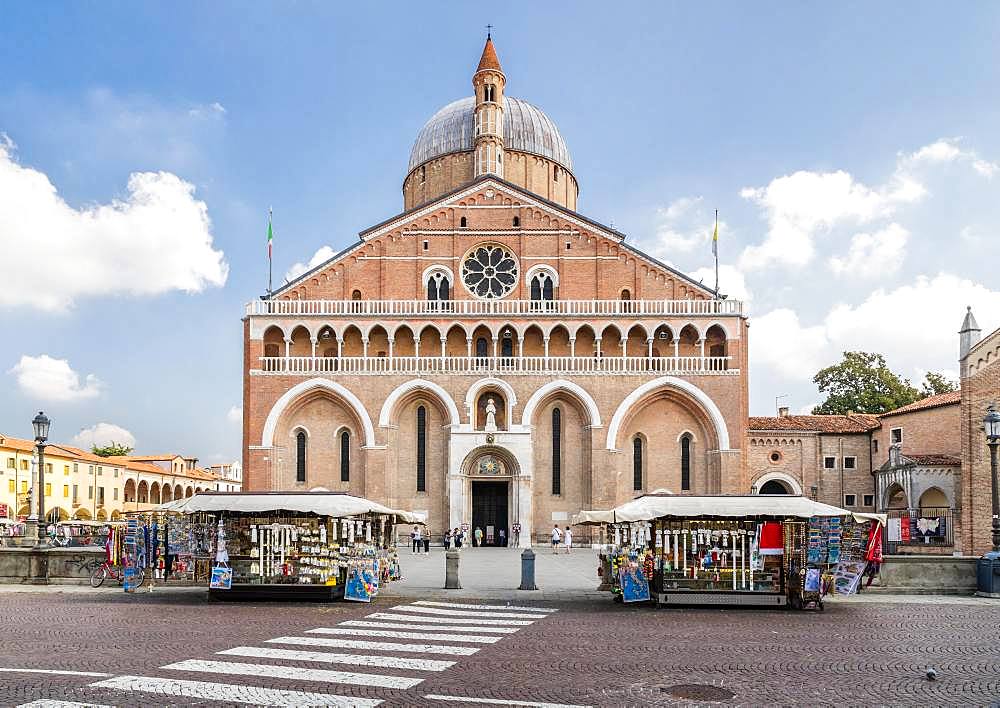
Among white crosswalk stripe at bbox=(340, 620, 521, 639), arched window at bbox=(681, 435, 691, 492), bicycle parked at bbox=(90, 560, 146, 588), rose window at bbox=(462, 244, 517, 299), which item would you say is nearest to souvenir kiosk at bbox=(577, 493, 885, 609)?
white crosswalk stripe at bbox=(340, 620, 521, 639)

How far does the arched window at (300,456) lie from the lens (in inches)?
1527

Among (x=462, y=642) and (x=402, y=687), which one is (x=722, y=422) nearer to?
(x=462, y=642)

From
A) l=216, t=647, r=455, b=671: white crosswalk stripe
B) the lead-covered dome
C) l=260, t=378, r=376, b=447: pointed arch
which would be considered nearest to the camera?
l=216, t=647, r=455, b=671: white crosswalk stripe

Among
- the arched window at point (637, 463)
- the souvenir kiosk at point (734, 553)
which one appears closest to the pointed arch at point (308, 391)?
the arched window at point (637, 463)

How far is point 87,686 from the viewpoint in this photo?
9539mm

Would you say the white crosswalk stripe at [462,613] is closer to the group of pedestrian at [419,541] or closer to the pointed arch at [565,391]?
the group of pedestrian at [419,541]

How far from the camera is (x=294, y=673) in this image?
10391mm

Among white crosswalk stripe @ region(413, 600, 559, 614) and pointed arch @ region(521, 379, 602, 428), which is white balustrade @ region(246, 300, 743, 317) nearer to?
pointed arch @ region(521, 379, 602, 428)

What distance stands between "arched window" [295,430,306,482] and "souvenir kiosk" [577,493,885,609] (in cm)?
2276

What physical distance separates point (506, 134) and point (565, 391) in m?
19.0

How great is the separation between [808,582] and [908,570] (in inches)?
152

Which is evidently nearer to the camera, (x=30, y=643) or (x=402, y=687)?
(x=402, y=687)

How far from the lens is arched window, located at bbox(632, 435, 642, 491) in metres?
39.0

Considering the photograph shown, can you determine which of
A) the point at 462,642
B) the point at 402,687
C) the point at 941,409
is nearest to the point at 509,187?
the point at 941,409
